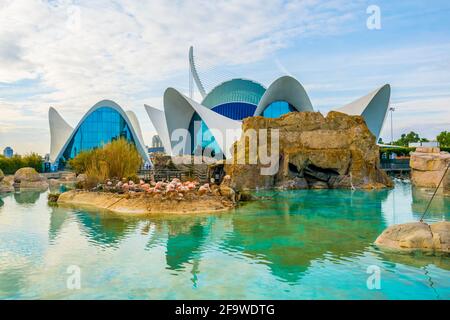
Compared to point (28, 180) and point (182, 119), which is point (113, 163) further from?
point (182, 119)

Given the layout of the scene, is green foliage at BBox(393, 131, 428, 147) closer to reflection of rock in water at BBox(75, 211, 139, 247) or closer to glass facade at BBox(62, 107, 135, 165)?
glass facade at BBox(62, 107, 135, 165)

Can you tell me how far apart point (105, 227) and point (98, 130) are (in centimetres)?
3377

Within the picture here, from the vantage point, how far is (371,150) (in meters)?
22.0

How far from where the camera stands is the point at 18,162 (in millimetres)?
30016

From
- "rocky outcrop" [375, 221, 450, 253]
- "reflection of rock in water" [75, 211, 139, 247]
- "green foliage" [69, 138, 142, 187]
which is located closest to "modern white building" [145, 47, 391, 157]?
"green foliage" [69, 138, 142, 187]

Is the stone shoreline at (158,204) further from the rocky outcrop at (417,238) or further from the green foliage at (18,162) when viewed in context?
the green foliage at (18,162)

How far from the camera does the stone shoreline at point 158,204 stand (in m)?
12.5

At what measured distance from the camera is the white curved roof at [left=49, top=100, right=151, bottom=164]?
4119 centimetres

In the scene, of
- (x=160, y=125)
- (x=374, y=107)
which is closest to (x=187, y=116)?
(x=160, y=125)

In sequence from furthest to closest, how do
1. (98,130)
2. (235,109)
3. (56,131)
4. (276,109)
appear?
(235,109) → (56,131) → (98,130) → (276,109)

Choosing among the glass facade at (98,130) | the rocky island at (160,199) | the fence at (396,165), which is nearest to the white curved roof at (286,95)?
the fence at (396,165)

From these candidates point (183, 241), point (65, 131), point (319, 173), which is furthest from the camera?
point (65, 131)

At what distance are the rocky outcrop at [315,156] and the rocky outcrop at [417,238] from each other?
41.4ft

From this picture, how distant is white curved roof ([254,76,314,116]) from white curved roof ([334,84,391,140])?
143 inches
